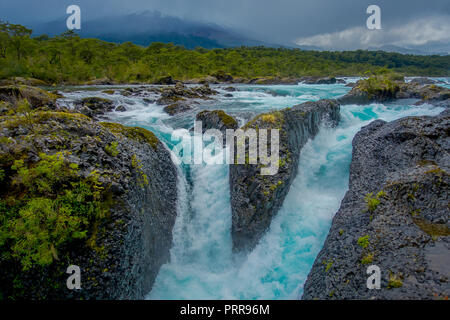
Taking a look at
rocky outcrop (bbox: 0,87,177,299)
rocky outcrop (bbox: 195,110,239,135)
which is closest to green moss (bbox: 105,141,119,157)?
rocky outcrop (bbox: 0,87,177,299)

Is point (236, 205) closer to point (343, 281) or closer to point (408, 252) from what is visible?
point (343, 281)

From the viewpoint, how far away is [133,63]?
64.0 m

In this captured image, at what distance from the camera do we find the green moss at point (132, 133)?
7023 mm

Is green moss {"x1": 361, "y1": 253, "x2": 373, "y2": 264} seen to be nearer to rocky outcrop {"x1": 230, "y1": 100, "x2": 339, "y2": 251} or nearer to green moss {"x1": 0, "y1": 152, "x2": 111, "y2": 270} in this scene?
rocky outcrop {"x1": 230, "y1": 100, "x2": 339, "y2": 251}

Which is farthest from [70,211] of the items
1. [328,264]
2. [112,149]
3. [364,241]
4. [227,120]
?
[227,120]

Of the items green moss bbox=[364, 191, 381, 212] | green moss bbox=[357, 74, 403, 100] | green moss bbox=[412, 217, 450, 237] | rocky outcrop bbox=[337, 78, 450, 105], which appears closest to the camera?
green moss bbox=[412, 217, 450, 237]

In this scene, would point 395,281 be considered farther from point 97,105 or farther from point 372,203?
point 97,105

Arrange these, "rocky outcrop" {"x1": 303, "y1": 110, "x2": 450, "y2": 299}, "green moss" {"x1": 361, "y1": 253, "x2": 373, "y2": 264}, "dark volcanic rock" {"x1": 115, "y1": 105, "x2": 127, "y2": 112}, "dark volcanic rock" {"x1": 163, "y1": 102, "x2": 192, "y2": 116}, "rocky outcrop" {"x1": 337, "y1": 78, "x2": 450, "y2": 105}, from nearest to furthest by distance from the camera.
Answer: "rocky outcrop" {"x1": 303, "y1": 110, "x2": 450, "y2": 299}, "green moss" {"x1": 361, "y1": 253, "x2": 373, "y2": 264}, "dark volcanic rock" {"x1": 163, "y1": 102, "x2": 192, "y2": 116}, "dark volcanic rock" {"x1": 115, "y1": 105, "x2": 127, "y2": 112}, "rocky outcrop" {"x1": 337, "y1": 78, "x2": 450, "y2": 105}

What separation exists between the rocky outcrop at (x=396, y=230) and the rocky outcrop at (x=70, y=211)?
4.49 meters

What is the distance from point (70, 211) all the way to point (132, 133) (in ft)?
13.1

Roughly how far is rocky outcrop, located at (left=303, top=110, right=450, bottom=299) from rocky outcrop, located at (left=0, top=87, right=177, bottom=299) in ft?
14.7

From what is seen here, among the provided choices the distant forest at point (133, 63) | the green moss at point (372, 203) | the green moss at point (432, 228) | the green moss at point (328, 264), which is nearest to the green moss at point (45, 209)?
the green moss at point (328, 264)

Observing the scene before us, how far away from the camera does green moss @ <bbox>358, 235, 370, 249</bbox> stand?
495 centimetres

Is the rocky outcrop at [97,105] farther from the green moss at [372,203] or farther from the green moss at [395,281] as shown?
the green moss at [395,281]
